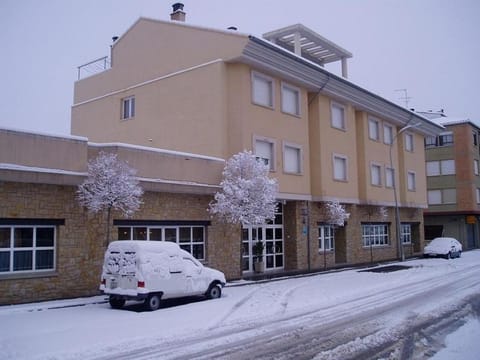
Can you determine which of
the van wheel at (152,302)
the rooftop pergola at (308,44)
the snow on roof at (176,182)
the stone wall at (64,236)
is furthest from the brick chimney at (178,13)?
the van wheel at (152,302)

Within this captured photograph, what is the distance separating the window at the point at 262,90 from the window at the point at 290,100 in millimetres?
1087

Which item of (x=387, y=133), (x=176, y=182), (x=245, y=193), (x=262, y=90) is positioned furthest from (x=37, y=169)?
(x=387, y=133)

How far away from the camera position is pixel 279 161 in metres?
24.0

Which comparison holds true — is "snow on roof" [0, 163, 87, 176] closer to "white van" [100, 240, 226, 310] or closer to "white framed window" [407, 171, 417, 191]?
"white van" [100, 240, 226, 310]

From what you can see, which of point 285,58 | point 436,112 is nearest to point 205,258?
point 285,58

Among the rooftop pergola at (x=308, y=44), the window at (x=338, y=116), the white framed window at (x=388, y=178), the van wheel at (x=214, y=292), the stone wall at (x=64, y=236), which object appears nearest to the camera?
the stone wall at (x=64, y=236)

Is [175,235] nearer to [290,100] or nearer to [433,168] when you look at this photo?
[290,100]

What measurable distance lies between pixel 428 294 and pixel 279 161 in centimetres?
986

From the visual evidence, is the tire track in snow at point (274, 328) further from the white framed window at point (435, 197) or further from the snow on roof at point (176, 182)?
the white framed window at point (435, 197)

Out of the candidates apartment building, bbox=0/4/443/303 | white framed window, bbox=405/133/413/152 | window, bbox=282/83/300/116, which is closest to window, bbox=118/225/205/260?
apartment building, bbox=0/4/443/303

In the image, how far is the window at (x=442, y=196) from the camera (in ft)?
163

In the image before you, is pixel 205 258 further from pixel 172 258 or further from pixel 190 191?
pixel 172 258

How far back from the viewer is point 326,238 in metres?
28.7

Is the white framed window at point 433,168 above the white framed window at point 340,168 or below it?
above
